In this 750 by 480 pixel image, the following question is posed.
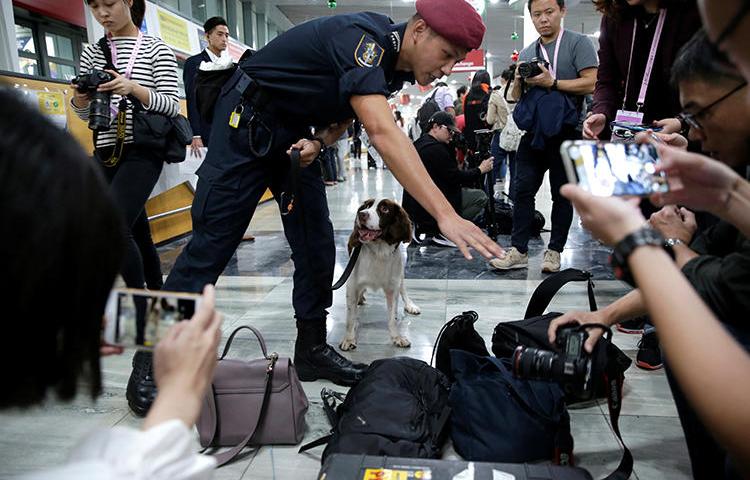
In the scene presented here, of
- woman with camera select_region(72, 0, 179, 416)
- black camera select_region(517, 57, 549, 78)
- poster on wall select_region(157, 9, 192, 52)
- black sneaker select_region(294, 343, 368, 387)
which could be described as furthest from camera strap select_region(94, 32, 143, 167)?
poster on wall select_region(157, 9, 192, 52)

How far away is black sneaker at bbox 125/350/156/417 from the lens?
2172 mm

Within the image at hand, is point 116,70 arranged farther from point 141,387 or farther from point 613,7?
point 613,7

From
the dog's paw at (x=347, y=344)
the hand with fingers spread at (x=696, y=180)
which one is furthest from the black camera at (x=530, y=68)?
the hand with fingers spread at (x=696, y=180)

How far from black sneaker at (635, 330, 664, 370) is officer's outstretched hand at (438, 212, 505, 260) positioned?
52.2 inches

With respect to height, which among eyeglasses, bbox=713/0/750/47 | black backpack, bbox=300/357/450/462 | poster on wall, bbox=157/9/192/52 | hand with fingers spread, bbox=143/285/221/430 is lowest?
black backpack, bbox=300/357/450/462

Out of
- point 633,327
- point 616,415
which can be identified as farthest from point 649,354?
point 616,415

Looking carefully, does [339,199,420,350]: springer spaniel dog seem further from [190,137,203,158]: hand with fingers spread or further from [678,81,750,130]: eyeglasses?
[190,137,203,158]: hand with fingers spread

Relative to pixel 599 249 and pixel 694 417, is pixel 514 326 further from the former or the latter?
pixel 599 249

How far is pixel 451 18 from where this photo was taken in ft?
6.38

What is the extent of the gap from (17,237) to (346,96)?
1.41 metres

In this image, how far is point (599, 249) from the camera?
4.87 meters

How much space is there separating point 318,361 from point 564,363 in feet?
4.34

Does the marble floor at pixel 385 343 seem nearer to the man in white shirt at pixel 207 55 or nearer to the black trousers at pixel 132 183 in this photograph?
the black trousers at pixel 132 183

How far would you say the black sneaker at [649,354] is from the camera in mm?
2512
